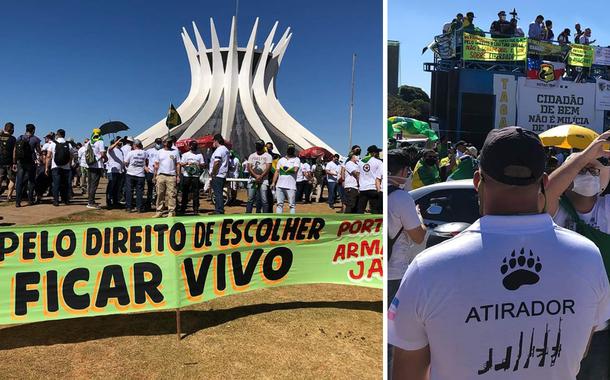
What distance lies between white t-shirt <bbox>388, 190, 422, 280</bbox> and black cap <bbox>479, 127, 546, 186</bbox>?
1.06 meters

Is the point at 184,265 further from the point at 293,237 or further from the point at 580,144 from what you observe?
the point at 580,144

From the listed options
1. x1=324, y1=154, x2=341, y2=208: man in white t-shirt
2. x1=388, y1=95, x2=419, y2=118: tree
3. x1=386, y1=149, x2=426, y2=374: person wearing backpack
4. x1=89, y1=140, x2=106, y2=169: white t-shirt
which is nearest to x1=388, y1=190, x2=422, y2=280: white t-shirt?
x1=386, y1=149, x2=426, y2=374: person wearing backpack

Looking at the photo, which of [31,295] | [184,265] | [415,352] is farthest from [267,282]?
[415,352]

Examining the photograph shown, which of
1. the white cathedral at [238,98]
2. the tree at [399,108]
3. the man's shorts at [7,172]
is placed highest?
the white cathedral at [238,98]

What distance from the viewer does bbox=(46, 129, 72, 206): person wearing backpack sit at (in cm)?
841

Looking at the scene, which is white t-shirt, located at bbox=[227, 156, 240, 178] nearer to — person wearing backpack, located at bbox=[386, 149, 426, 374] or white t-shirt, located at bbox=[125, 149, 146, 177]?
white t-shirt, located at bbox=[125, 149, 146, 177]

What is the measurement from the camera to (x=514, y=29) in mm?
2342

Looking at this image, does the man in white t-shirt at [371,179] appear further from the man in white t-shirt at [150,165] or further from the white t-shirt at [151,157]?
the white t-shirt at [151,157]

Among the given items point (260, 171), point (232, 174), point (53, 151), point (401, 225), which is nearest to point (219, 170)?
point (260, 171)

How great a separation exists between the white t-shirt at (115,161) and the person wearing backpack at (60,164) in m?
0.69

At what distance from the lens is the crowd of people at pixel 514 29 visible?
2.27 metres

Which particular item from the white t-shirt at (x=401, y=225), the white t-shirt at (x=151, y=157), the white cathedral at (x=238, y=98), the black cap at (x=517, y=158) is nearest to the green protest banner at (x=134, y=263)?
the white t-shirt at (x=401, y=225)

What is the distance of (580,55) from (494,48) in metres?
0.43

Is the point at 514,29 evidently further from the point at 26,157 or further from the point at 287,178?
the point at 26,157
